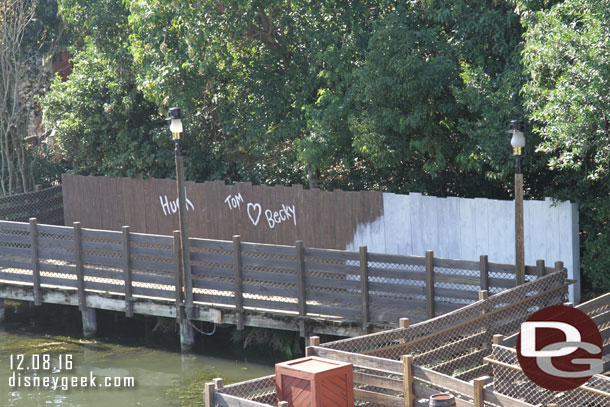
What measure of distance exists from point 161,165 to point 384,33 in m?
7.58

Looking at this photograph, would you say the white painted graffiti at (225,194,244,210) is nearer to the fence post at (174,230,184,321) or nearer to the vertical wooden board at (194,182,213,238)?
the vertical wooden board at (194,182,213,238)

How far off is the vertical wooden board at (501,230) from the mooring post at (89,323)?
8.58 m

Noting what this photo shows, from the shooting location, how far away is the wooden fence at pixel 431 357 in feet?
33.7

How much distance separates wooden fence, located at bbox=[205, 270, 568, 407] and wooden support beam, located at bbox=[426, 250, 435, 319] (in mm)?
1542

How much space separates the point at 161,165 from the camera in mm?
22562

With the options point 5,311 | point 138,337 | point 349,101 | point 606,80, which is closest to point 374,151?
point 349,101

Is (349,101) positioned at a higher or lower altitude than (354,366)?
higher

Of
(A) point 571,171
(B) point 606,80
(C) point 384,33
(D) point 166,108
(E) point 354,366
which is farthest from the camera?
(D) point 166,108

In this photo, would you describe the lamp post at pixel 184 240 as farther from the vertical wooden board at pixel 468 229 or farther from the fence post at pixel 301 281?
the vertical wooden board at pixel 468 229

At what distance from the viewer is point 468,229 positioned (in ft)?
54.3

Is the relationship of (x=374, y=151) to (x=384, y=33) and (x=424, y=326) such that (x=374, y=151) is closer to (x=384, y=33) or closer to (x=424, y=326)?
(x=384, y=33)

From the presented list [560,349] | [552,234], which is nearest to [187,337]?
[552,234]

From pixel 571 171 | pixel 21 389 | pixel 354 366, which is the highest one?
pixel 571 171

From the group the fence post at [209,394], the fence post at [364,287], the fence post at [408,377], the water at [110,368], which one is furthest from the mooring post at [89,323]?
the fence post at [408,377]
